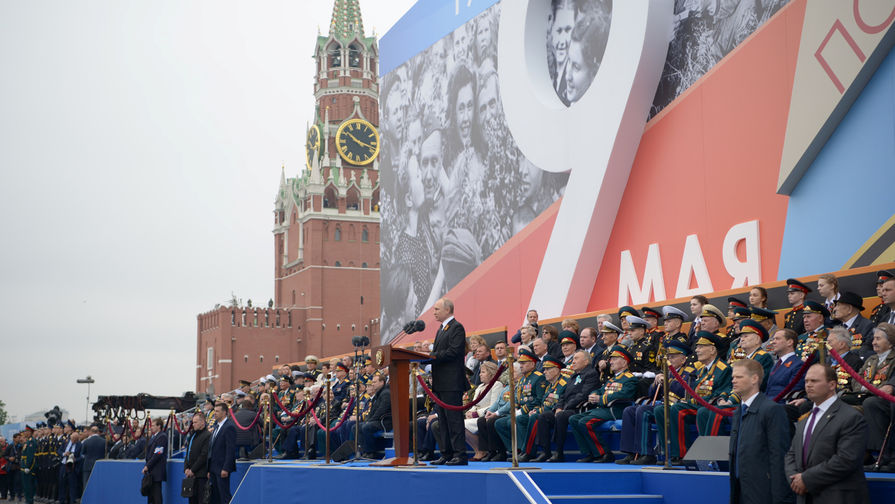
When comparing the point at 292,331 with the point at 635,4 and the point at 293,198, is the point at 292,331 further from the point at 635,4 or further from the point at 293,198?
the point at 635,4

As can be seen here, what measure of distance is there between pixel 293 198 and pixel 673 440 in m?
70.6

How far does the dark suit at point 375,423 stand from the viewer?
36.9 feet

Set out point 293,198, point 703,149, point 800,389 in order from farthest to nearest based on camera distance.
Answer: point 293,198, point 703,149, point 800,389

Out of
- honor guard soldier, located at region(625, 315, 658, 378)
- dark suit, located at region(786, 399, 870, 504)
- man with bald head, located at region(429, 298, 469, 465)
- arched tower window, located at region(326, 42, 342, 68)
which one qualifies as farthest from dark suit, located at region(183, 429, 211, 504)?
arched tower window, located at region(326, 42, 342, 68)

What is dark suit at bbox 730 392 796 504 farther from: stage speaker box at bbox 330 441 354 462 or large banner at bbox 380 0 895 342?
stage speaker box at bbox 330 441 354 462

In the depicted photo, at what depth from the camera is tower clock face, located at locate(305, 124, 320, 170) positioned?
246 ft

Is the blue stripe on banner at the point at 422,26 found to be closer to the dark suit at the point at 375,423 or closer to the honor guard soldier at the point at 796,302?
the dark suit at the point at 375,423

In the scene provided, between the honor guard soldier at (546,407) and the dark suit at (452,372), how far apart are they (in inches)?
48.2

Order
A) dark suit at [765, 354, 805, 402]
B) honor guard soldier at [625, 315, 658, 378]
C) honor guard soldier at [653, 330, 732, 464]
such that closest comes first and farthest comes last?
dark suit at [765, 354, 805, 402] → honor guard soldier at [653, 330, 732, 464] → honor guard soldier at [625, 315, 658, 378]

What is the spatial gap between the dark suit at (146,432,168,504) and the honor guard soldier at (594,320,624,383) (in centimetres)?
731

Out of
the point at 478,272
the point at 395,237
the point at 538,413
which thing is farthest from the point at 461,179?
the point at 538,413

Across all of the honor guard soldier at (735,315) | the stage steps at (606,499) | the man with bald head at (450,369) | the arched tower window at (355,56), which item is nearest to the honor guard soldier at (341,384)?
the man with bald head at (450,369)

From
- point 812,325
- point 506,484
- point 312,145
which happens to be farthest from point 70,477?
point 312,145

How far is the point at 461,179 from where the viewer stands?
1906cm
